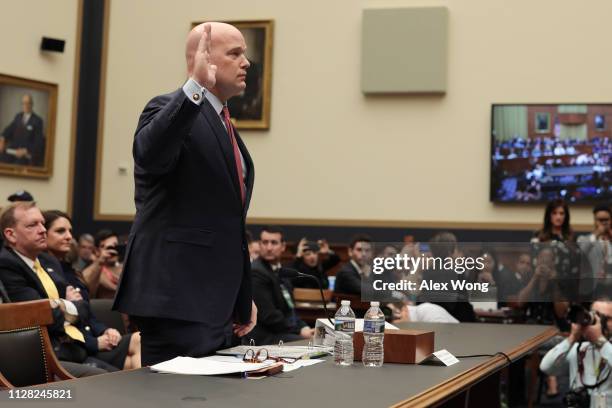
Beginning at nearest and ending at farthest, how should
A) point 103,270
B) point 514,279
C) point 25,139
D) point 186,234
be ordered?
point 186,234
point 514,279
point 103,270
point 25,139

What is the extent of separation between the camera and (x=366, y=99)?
11383mm

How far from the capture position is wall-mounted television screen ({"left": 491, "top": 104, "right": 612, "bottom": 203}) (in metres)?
10.5

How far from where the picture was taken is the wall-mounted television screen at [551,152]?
10.5 m

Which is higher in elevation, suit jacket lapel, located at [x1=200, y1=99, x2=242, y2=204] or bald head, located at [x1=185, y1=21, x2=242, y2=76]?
bald head, located at [x1=185, y1=21, x2=242, y2=76]

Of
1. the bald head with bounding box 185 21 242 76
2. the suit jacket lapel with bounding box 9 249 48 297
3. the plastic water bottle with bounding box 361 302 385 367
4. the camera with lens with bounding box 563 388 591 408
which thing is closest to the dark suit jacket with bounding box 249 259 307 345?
the suit jacket lapel with bounding box 9 249 48 297

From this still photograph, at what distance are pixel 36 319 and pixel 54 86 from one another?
8.71 meters

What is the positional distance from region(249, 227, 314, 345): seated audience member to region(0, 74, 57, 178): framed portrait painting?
5.63m

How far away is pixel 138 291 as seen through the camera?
8.63 ft

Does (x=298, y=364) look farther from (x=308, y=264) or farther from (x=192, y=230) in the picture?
(x=308, y=264)

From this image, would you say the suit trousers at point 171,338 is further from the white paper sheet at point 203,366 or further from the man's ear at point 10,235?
the man's ear at point 10,235

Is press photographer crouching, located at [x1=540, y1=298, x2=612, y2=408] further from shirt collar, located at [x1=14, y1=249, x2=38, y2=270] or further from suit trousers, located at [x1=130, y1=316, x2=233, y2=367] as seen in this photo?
shirt collar, located at [x1=14, y1=249, x2=38, y2=270]

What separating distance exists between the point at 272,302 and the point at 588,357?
208 centimetres

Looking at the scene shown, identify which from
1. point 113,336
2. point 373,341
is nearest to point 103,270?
point 113,336

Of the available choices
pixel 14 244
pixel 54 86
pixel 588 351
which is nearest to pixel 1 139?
pixel 54 86
